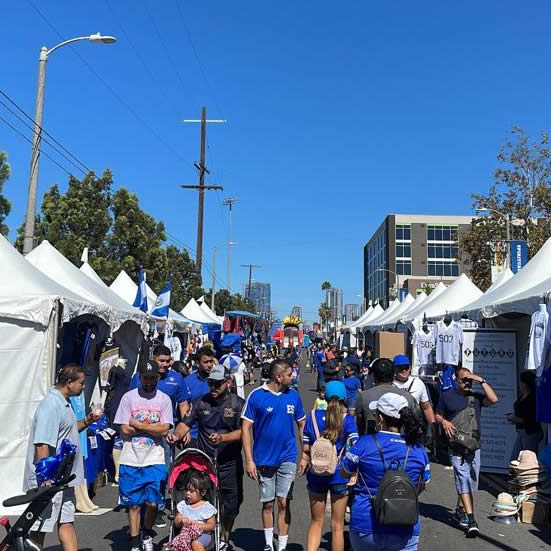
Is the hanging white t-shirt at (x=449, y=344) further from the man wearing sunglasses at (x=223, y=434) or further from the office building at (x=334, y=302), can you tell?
the office building at (x=334, y=302)

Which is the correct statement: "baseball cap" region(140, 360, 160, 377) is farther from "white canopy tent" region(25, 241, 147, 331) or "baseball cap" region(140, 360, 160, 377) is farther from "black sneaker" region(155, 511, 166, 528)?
"white canopy tent" region(25, 241, 147, 331)

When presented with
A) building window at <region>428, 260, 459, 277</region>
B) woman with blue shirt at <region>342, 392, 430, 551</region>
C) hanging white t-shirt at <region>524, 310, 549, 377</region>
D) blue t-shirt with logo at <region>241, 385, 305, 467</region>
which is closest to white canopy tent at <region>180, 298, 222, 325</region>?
hanging white t-shirt at <region>524, 310, 549, 377</region>

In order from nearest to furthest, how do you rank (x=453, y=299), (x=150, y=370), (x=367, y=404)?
1. (x=150, y=370)
2. (x=367, y=404)
3. (x=453, y=299)

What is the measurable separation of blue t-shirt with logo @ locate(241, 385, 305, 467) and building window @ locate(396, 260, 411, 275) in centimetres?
8923

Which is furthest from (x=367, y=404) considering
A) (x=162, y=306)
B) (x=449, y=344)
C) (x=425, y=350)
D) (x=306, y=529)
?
(x=162, y=306)

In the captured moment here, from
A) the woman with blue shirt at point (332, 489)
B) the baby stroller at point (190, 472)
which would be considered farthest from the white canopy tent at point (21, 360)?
the woman with blue shirt at point (332, 489)

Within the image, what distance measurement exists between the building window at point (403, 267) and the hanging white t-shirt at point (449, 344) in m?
82.2

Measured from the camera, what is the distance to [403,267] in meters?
93.1

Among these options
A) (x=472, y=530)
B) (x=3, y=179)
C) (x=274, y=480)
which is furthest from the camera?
(x=3, y=179)

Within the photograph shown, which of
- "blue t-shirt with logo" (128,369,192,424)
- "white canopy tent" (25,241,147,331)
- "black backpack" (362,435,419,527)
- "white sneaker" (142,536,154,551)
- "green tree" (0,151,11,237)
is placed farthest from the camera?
"green tree" (0,151,11,237)

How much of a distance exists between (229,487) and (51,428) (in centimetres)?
172

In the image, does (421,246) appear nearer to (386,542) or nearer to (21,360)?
(21,360)

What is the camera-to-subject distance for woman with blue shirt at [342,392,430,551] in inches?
154

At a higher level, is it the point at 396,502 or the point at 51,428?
the point at 51,428
